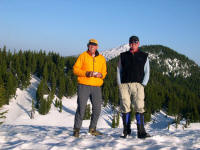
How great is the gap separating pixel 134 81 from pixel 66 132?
105 inches

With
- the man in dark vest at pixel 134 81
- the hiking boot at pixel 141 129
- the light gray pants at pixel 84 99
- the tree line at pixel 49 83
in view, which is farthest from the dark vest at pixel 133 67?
the tree line at pixel 49 83

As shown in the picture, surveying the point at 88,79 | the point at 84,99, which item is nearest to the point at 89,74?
the point at 88,79

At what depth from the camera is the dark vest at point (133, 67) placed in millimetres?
5083

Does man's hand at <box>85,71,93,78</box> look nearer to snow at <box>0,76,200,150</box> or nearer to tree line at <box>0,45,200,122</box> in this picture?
snow at <box>0,76,200,150</box>

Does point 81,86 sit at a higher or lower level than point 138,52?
lower

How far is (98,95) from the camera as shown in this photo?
5.40m

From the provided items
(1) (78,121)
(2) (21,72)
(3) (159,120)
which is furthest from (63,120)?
(3) (159,120)

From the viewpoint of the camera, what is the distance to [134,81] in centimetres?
509

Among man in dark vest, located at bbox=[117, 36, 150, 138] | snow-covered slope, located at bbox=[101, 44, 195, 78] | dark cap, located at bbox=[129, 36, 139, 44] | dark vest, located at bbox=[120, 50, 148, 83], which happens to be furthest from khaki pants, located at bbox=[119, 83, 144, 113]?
snow-covered slope, located at bbox=[101, 44, 195, 78]

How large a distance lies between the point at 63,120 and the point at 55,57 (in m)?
25.5

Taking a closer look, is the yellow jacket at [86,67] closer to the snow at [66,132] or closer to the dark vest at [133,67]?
the dark vest at [133,67]

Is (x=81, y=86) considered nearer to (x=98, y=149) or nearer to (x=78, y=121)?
(x=78, y=121)

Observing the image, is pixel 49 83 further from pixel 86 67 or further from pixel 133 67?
pixel 133 67

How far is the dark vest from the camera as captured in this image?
16.7 feet
